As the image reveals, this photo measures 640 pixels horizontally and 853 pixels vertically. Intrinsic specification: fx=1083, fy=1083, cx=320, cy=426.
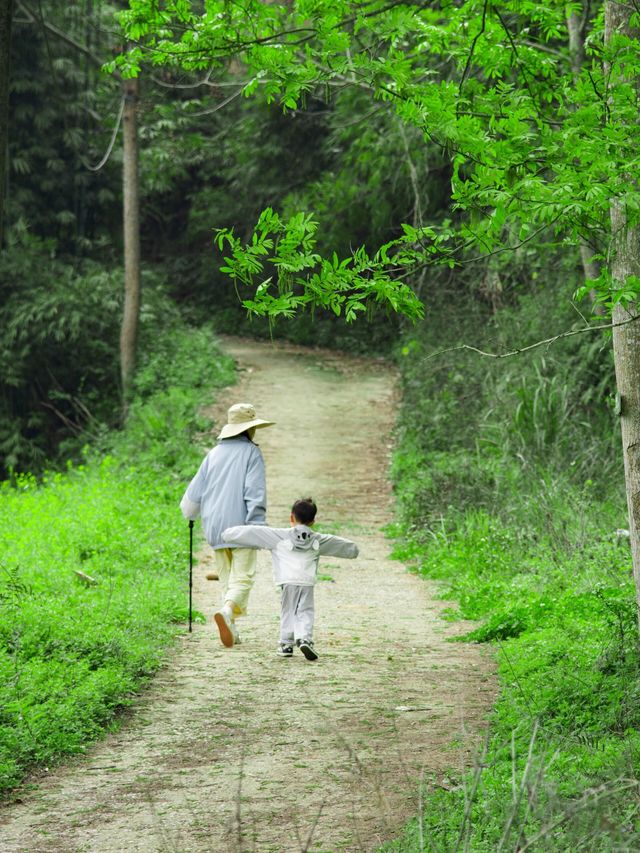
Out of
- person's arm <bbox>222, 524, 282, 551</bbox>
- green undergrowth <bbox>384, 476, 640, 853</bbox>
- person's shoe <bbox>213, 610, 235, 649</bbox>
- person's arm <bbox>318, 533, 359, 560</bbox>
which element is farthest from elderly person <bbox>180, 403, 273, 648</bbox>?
green undergrowth <bbox>384, 476, 640, 853</bbox>

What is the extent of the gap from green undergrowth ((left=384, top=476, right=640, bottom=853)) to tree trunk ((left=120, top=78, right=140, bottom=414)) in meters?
11.4

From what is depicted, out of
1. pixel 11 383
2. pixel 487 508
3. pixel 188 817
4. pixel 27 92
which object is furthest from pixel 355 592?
pixel 27 92

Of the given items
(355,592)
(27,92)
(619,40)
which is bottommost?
(355,592)

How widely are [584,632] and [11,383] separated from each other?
17805 mm

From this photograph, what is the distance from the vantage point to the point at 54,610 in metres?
8.14

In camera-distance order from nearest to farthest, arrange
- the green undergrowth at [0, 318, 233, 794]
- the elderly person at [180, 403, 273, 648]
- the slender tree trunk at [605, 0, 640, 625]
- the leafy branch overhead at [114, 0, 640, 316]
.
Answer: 1. the leafy branch overhead at [114, 0, 640, 316]
2. the slender tree trunk at [605, 0, 640, 625]
3. the green undergrowth at [0, 318, 233, 794]
4. the elderly person at [180, 403, 273, 648]

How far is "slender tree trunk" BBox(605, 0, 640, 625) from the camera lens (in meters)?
5.74

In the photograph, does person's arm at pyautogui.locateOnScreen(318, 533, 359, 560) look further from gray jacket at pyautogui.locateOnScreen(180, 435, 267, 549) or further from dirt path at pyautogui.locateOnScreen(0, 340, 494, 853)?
dirt path at pyautogui.locateOnScreen(0, 340, 494, 853)

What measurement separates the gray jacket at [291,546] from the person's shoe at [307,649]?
42cm

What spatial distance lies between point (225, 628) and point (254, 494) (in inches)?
41.8

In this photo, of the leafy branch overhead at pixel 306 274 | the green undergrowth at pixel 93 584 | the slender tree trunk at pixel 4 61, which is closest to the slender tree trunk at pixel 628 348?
the leafy branch overhead at pixel 306 274

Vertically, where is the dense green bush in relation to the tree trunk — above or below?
below

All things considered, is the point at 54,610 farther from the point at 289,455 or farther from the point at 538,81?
the point at 289,455

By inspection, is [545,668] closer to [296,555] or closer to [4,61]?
[296,555]
